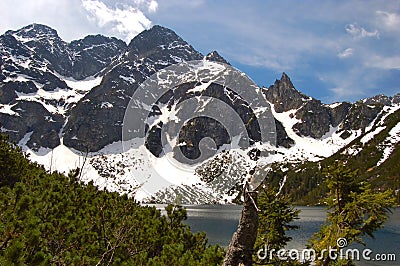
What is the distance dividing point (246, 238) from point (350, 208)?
413 inches

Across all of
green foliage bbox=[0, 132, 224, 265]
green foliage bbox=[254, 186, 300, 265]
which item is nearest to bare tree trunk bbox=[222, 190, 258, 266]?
green foliage bbox=[0, 132, 224, 265]

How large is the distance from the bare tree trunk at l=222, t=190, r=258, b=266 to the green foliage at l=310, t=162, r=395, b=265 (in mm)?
9773

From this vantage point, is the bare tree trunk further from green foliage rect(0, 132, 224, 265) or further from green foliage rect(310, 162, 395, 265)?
green foliage rect(310, 162, 395, 265)

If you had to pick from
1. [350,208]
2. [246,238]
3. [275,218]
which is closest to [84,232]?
[246,238]

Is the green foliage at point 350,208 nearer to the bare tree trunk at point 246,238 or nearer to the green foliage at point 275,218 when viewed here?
the green foliage at point 275,218

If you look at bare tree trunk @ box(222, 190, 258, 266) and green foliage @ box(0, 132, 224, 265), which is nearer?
bare tree trunk @ box(222, 190, 258, 266)

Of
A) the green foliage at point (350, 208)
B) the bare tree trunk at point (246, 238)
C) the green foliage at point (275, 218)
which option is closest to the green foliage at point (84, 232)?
the bare tree trunk at point (246, 238)

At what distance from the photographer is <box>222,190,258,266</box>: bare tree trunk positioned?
512 centimetres

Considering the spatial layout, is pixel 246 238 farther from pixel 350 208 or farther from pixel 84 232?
pixel 350 208

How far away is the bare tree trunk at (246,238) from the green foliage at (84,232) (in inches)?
89.1

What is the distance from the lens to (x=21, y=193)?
26.1 ft

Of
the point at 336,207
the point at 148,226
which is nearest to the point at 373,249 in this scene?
the point at 336,207

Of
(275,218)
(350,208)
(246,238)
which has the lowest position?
(275,218)

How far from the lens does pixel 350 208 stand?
1399 centimetres
